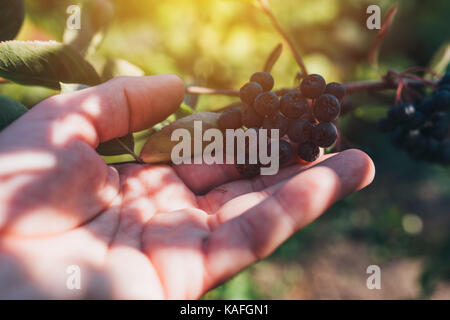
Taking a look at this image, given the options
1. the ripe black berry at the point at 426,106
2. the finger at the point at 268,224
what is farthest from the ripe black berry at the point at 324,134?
the ripe black berry at the point at 426,106

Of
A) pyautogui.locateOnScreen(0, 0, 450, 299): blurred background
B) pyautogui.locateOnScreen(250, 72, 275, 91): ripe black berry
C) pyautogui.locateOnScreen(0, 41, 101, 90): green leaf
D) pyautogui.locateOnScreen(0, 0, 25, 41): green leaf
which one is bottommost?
pyautogui.locateOnScreen(0, 0, 450, 299): blurred background

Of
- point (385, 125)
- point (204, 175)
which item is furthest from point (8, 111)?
point (385, 125)

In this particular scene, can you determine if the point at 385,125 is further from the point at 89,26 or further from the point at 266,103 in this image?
the point at 89,26

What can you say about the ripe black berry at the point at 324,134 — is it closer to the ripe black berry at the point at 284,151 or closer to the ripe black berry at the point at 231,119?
the ripe black berry at the point at 284,151

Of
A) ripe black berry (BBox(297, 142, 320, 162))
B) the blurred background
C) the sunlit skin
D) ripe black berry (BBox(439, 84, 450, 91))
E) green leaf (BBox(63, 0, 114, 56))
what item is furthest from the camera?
the blurred background

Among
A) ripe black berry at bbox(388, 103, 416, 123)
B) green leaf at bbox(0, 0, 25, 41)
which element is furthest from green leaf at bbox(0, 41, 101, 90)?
ripe black berry at bbox(388, 103, 416, 123)

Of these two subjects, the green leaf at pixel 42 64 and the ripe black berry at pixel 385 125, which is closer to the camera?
the green leaf at pixel 42 64

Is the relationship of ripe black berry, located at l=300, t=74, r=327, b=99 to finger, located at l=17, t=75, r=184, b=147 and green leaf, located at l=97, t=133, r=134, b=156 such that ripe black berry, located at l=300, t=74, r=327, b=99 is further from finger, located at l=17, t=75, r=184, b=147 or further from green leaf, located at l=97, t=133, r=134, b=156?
green leaf, located at l=97, t=133, r=134, b=156
